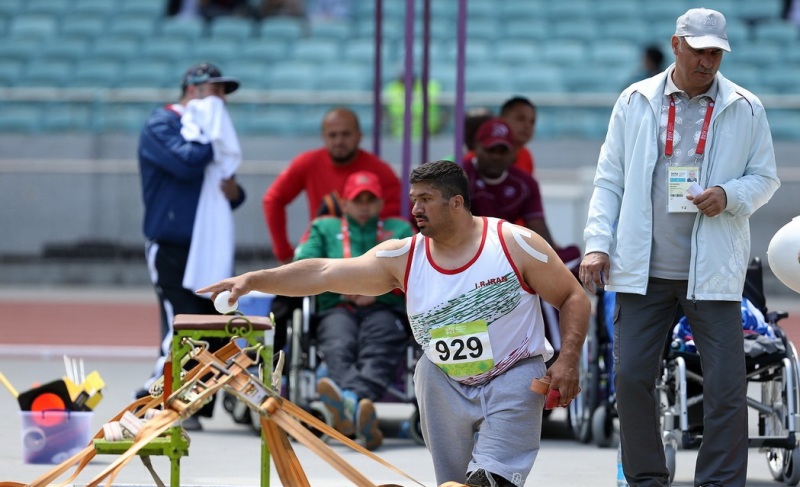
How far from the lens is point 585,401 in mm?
8469

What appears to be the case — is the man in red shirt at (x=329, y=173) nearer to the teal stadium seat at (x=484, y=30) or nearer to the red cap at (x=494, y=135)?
the red cap at (x=494, y=135)

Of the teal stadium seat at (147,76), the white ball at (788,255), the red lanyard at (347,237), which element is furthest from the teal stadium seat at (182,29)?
the white ball at (788,255)

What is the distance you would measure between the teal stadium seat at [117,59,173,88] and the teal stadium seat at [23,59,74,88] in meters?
0.71

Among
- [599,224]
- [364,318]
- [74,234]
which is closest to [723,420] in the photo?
[599,224]

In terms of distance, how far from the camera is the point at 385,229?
342 inches

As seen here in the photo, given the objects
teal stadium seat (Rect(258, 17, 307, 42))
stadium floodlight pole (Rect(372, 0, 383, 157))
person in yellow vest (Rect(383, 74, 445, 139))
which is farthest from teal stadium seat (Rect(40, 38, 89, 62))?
stadium floodlight pole (Rect(372, 0, 383, 157))

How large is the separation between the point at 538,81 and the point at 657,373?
41.4 ft

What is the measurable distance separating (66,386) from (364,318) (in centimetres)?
185

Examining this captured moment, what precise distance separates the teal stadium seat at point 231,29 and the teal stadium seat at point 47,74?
202 centimetres

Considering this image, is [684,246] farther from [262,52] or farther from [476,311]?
[262,52]

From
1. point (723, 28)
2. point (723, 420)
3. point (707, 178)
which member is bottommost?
point (723, 420)

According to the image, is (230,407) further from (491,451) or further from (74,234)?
(74,234)

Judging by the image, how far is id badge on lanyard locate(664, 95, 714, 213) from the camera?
19.4ft

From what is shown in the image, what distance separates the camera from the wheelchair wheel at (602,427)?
8250 millimetres
